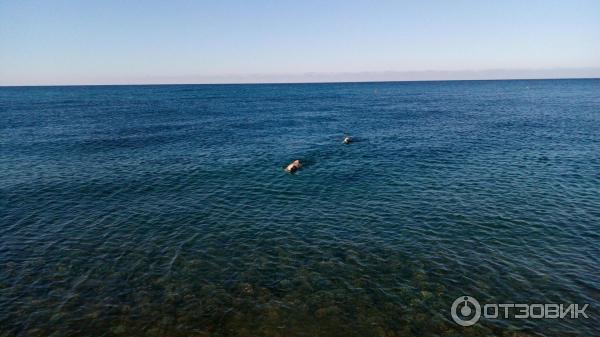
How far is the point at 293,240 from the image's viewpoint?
2841cm

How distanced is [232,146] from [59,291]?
45487 millimetres

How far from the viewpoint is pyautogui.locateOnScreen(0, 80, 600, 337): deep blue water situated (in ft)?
63.2

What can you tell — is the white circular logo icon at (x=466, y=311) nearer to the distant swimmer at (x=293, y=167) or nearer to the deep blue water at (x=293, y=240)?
the deep blue water at (x=293, y=240)

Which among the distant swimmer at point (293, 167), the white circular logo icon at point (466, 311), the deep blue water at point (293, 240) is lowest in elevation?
the white circular logo icon at point (466, 311)

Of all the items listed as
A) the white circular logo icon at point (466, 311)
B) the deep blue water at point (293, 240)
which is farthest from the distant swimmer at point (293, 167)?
the white circular logo icon at point (466, 311)

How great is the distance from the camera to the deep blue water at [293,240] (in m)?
19.3

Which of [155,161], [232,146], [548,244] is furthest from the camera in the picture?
[232,146]

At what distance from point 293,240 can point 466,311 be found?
13.7 metres

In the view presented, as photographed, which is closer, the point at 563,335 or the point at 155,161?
the point at 563,335

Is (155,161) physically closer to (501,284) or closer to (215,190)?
(215,190)

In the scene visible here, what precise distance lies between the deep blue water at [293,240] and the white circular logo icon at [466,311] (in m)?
0.51

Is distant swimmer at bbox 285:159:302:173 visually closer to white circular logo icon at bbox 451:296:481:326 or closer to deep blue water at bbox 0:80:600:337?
deep blue water at bbox 0:80:600:337

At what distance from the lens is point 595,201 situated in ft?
113

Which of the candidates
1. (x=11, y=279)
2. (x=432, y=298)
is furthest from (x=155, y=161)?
(x=432, y=298)
